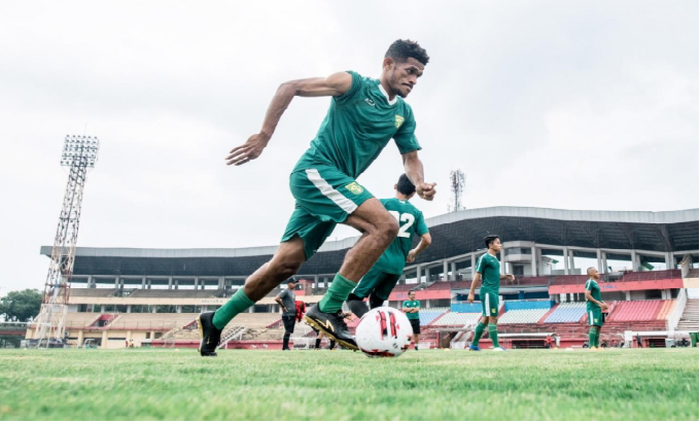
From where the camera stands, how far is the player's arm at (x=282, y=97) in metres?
3.69

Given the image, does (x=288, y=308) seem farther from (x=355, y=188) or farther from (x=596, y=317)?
(x=355, y=188)

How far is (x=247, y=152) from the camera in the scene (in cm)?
369

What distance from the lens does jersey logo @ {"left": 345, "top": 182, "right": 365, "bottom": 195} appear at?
386 cm

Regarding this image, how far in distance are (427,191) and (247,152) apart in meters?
1.48

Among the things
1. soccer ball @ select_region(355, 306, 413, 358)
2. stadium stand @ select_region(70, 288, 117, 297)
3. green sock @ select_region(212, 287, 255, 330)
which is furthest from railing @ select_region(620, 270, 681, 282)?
stadium stand @ select_region(70, 288, 117, 297)

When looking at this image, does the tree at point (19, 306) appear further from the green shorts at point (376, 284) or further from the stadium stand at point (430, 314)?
the green shorts at point (376, 284)

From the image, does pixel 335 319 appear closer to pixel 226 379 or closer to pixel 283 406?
pixel 226 379

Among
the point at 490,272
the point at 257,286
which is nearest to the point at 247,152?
the point at 257,286

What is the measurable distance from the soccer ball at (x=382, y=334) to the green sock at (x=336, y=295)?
9.1 inches

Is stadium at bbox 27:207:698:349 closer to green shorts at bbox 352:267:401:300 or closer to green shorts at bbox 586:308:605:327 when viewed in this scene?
green shorts at bbox 586:308:605:327

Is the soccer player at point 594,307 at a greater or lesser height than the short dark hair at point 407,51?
lesser

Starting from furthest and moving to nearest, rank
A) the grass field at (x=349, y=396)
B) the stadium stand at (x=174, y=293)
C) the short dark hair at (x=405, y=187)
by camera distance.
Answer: the stadium stand at (x=174, y=293)
the short dark hair at (x=405, y=187)
the grass field at (x=349, y=396)

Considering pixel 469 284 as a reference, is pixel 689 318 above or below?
below

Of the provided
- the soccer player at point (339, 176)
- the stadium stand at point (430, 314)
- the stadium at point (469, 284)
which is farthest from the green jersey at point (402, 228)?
the stadium stand at point (430, 314)
